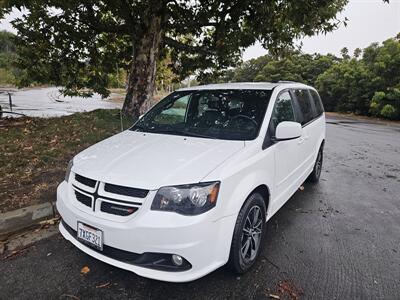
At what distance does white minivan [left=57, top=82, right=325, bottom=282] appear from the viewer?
6.98 feet

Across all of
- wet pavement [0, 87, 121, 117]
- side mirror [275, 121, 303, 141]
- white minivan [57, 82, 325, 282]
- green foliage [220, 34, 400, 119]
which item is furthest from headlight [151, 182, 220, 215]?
green foliage [220, 34, 400, 119]

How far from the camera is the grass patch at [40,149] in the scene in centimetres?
402

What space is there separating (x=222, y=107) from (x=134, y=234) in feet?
6.14

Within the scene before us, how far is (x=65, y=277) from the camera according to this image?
2551 mm

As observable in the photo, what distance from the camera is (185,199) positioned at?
2.16m

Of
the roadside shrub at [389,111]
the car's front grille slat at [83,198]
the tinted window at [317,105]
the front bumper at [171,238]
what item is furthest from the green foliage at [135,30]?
the roadside shrub at [389,111]

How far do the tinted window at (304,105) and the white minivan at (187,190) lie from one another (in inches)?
28.2

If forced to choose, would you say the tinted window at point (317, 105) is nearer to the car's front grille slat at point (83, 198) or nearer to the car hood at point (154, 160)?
the car hood at point (154, 160)

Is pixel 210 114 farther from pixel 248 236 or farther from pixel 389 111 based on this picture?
pixel 389 111

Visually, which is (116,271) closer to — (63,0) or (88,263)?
(88,263)

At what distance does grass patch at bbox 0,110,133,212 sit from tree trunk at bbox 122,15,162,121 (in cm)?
60

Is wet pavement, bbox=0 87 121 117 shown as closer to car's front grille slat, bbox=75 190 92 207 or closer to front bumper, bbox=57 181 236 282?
car's front grille slat, bbox=75 190 92 207

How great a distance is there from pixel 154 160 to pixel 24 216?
2.01m

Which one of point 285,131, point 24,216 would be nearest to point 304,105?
point 285,131
